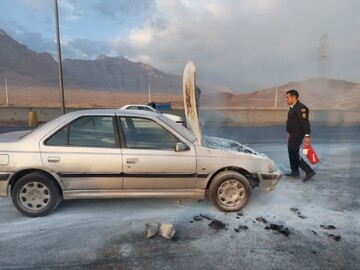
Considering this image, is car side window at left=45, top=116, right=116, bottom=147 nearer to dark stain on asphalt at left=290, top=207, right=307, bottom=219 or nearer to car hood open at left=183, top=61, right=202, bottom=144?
car hood open at left=183, top=61, right=202, bottom=144

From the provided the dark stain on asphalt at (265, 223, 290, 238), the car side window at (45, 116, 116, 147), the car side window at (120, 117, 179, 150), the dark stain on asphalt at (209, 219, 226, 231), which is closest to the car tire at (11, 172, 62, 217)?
the car side window at (45, 116, 116, 147)

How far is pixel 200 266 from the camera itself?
9.34 ft

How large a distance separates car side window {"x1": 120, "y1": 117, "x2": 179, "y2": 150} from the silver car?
0.04 feet

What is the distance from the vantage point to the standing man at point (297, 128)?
18.4 ft

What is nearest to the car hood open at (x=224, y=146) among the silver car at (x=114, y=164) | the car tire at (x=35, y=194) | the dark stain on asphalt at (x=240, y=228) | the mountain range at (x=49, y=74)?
the silver car at (x=114, y=164)

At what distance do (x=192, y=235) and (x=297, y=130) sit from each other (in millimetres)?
3371

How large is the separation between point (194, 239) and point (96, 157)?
64.6 inches

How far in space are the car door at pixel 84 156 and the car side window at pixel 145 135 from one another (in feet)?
0.55

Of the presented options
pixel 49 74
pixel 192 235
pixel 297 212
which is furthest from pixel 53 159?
pixel 49 74

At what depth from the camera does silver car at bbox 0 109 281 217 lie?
12.6 feet

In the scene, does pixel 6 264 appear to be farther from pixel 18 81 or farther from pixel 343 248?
pixel 18 81

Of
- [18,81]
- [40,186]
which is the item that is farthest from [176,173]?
[18,81]

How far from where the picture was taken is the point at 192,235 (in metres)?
3.46

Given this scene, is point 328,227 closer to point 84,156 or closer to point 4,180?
point 84,156
